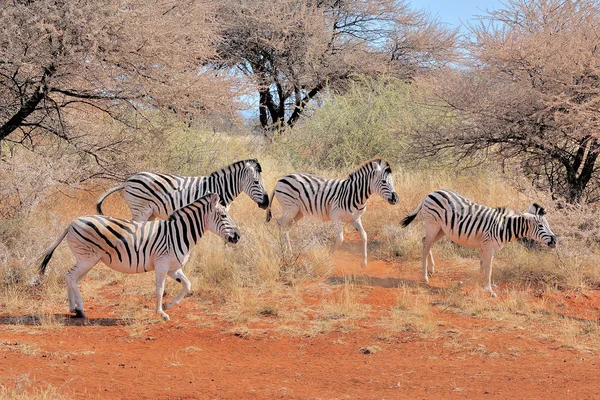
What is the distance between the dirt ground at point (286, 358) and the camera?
6.04 metres

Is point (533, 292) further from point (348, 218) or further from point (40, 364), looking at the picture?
point (40, 364)

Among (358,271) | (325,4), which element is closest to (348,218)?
(358,271)

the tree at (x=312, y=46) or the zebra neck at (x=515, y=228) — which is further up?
the tree at (x=312, y=46)

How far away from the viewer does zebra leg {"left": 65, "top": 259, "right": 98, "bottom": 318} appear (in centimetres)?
806

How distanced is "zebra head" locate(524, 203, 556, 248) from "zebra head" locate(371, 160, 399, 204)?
192 centimetres

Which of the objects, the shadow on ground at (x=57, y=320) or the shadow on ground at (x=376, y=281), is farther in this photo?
the shadow on ground at (x=376, y=281)

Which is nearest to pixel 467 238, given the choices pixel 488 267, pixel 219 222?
pixel 488 267

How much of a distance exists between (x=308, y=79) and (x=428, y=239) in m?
13.8

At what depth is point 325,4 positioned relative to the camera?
2478cm

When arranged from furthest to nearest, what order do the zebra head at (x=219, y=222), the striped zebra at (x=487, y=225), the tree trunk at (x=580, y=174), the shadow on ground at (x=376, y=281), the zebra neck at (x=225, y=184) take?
the tree trunk at (x=580, y=174) < the zebra neck at (x=225, y=184) < the shadow on ground at (x=376, y=281) < the striped zebra at (x=487, y=225) < the zebra head at (x=219, y=222)

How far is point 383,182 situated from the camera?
10844mm

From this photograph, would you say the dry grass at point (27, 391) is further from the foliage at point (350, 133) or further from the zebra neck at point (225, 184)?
the foliage at point (350, 133)

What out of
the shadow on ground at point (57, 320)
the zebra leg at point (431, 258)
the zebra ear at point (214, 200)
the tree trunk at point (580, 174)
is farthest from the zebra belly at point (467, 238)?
the shadow on ground at point (57, 320)

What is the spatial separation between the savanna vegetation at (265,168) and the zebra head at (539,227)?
0.67m
